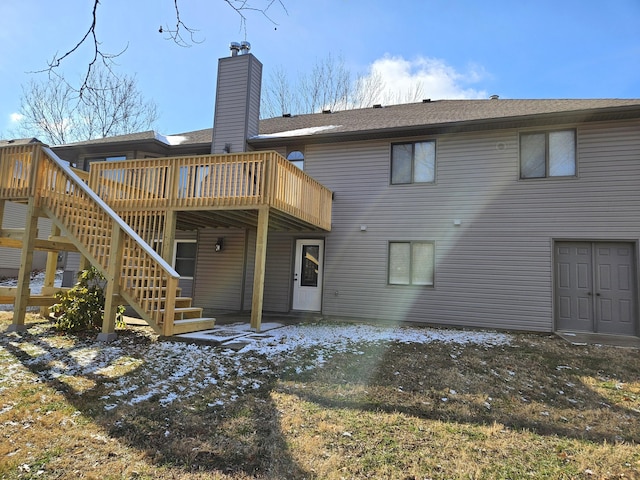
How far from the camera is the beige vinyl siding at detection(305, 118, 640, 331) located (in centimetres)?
842

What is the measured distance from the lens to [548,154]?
29.2ft

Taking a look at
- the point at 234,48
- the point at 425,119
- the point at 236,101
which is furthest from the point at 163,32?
the point at 234,48

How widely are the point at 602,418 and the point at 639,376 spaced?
6.90 feet

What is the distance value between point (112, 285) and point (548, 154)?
30.4 feet

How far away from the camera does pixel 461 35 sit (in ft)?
20.6

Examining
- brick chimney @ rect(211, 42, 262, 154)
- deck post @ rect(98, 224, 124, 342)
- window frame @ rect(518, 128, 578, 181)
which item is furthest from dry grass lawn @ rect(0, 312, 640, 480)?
brick chimney @ rect(211, 42, 262, 154)

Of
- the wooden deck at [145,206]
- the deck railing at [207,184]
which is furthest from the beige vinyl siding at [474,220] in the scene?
the deck railing at [207,184]

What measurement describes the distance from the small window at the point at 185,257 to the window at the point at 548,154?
9046 mm

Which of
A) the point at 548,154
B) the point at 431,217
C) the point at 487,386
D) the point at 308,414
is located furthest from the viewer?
the point at 431,217

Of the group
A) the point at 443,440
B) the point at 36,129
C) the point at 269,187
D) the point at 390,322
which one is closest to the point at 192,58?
the point at 269,187

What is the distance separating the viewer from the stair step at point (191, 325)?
636 cm

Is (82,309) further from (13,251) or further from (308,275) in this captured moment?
(13,251)

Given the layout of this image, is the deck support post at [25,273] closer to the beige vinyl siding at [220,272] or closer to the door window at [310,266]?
the beige vinyl siding at [220,272]

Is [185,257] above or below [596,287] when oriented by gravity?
above
